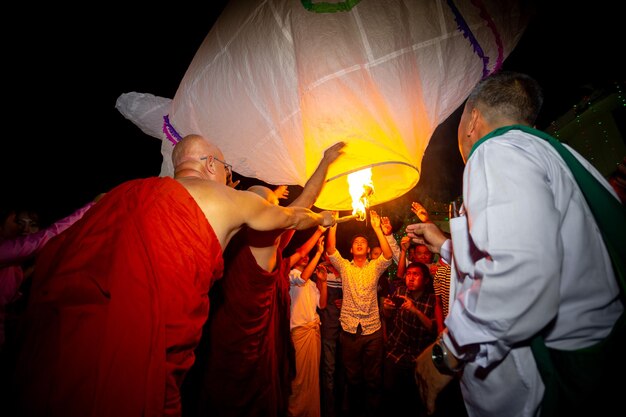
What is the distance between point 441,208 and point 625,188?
590 centimetres

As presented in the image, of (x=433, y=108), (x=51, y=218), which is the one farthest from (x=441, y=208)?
(x=51, y=218)

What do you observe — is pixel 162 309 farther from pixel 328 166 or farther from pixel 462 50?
pixel 462 50

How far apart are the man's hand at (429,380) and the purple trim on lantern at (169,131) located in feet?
8.46

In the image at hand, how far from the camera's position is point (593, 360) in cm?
101

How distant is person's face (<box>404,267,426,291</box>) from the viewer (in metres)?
4.60

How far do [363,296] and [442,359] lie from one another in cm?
398

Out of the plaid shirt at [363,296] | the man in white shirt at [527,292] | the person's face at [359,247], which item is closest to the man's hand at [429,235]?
the man in white shirt at [527,292]

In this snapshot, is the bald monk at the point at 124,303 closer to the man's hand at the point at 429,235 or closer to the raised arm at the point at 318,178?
the raised arm at the point at 318,178

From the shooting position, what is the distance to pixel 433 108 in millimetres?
1992

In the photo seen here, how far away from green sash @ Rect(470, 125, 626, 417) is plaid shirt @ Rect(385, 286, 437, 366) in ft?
12.0

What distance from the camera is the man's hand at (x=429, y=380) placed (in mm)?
1268

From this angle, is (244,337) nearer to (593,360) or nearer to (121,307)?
(121,307)

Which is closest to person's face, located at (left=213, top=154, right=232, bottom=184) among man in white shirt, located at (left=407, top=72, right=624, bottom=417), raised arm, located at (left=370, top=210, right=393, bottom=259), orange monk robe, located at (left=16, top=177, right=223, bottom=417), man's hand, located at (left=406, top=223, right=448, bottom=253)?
orange monk robe, located at (left=16, top=177, right=223, bottom=417)

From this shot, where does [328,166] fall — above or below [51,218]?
below
